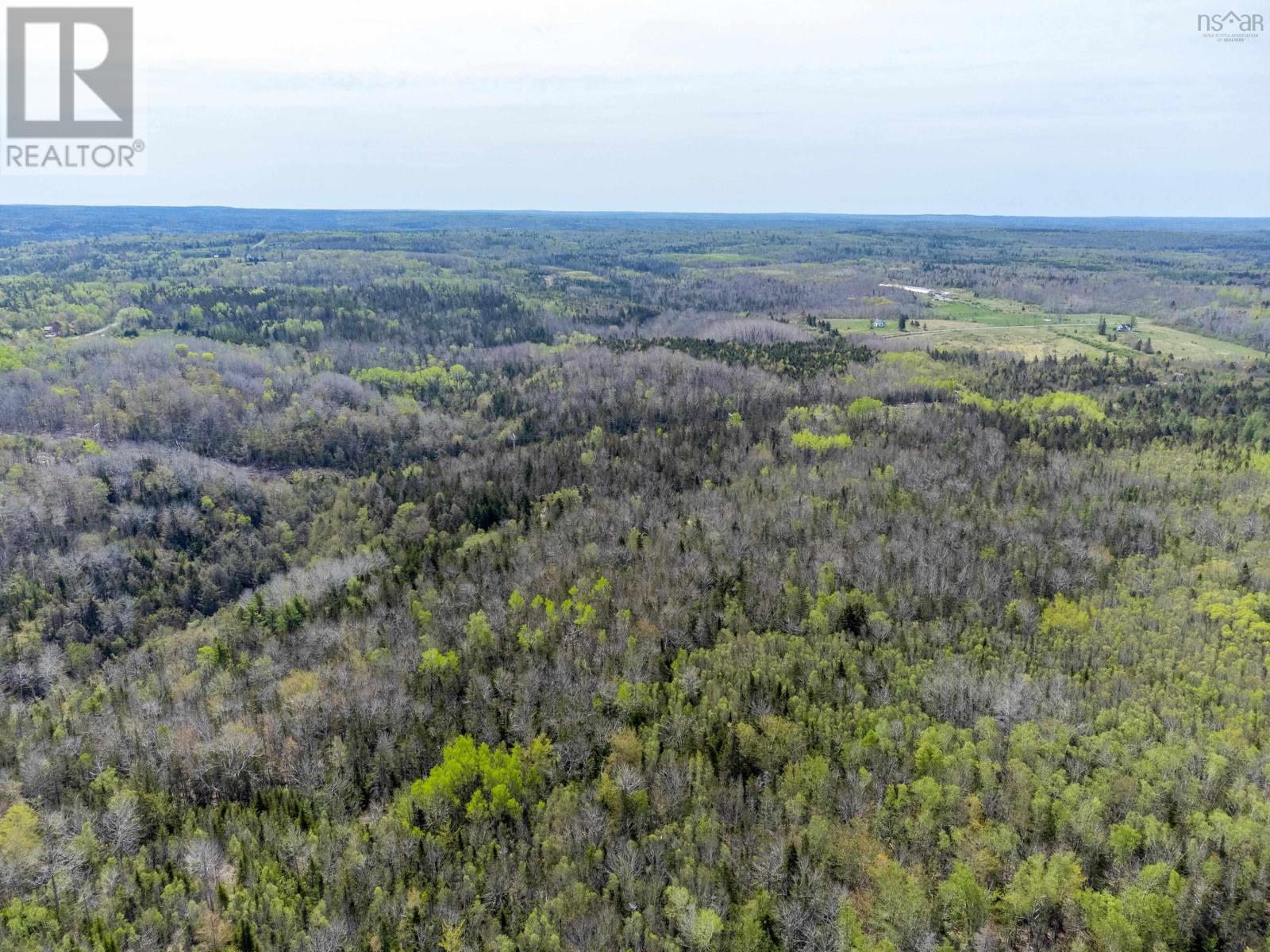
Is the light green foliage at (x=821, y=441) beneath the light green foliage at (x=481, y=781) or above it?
→ above

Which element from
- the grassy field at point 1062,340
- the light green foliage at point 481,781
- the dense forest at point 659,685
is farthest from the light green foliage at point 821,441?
the grassy field at point 1062,340

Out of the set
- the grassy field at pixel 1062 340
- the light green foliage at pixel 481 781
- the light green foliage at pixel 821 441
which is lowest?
the light green foliage at pixel 481 781

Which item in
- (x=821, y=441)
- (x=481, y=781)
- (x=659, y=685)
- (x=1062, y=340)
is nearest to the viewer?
(x=481, y=781)

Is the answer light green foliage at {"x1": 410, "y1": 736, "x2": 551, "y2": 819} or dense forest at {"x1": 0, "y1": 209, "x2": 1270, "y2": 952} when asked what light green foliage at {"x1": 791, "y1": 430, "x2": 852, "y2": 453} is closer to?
dense forest at {"x1": 0, "y1": 209, "x2": 1270, "y2": 952}

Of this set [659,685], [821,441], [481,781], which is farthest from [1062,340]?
[481,781]

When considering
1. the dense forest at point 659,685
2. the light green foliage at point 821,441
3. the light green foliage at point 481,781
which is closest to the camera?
the dense forest at point 659,685

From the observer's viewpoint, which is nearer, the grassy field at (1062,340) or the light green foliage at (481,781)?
the light green foliage at (481,781)

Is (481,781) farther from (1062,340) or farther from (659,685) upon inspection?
(1062,340)

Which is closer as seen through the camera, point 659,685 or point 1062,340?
point 659,685

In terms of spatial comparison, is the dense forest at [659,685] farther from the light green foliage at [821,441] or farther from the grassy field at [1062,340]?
the grassy field at [1062,340]

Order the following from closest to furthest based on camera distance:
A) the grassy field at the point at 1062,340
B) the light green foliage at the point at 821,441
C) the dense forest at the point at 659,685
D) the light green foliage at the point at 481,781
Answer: the dense forest at the point at 659,685
the light green foliage at the point at 481,781
the light green foliage at the point at 821,441
the grassy field at the point at 1062,340
